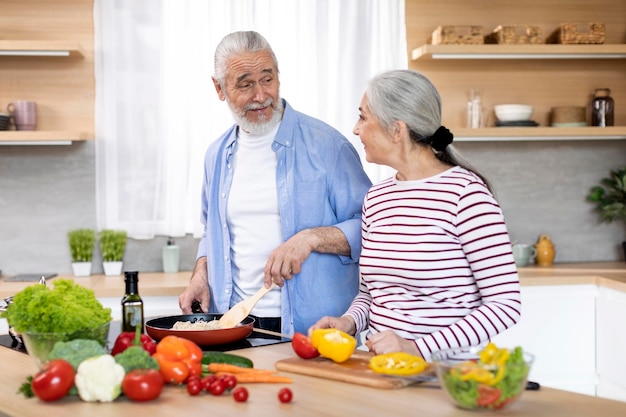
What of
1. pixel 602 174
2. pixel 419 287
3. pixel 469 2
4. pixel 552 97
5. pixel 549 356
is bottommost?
pixel 549 356

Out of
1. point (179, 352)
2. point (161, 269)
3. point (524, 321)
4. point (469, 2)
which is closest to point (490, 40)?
point (469, 2)

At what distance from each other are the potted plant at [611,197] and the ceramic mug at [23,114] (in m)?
3.04

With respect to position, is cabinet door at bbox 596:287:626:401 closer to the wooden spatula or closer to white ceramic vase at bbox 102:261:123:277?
the wooden spatula

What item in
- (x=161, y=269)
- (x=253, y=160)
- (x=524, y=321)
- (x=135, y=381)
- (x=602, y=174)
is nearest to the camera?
(x=135, y=381)

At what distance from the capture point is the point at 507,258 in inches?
84.2

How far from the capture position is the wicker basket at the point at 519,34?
14.8 feet

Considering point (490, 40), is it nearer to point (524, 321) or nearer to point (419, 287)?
point (524, 321)

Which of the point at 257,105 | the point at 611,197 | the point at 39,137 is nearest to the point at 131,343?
the point at 257,105

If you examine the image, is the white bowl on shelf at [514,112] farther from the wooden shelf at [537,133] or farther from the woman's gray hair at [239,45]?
the woman's gray hair at [239,45]

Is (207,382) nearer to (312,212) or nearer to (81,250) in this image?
(312,212)

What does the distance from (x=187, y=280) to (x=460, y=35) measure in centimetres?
186

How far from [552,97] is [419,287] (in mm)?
2881

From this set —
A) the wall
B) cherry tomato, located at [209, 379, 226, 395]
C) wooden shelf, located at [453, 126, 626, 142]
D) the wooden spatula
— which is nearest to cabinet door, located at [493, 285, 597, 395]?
the wall

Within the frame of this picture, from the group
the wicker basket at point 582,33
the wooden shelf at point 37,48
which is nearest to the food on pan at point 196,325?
the wooden shelf at point 37,48
